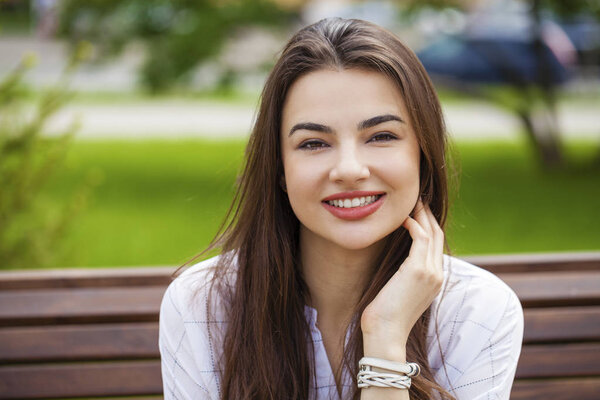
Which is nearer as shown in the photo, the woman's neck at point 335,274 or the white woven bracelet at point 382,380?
the white woven bracelet at point 382,380

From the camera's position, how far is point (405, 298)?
228 cm

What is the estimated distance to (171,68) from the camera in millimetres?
8148

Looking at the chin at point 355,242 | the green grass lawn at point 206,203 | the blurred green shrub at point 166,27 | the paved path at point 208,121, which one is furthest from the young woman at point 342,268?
the paved path at point 208,121

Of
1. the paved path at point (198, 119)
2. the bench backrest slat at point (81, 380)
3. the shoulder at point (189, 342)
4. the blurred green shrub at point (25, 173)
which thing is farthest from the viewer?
the paved path at point (198, 119)

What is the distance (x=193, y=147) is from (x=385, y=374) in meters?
9.94

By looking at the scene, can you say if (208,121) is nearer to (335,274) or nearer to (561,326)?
(561,326)

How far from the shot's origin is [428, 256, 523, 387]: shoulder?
2.33 meters

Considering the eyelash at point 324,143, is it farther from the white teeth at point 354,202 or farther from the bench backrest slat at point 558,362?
the bench backrest slat at point 558,362

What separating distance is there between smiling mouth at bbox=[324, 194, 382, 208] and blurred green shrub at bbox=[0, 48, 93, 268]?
101 inches

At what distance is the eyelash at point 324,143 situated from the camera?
225 cm

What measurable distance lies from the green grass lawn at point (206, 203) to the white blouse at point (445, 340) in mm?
2908

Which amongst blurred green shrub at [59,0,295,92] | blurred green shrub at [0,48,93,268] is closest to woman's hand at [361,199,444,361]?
blurred green shrub at [0,48,93,268]

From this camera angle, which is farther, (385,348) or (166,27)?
(166,27)

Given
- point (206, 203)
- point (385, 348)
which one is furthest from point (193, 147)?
point (385, 348)
